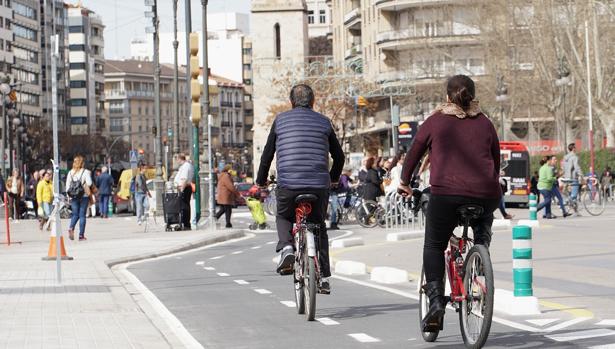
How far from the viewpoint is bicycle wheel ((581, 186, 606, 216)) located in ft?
143

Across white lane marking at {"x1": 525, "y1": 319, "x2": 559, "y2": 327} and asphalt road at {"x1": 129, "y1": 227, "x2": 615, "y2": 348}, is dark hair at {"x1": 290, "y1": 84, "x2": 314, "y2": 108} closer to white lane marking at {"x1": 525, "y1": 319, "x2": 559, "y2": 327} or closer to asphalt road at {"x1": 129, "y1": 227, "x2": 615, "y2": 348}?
asphalt road at {"x1": 129, "y1": 227, "x2": 615, "y2": 348}

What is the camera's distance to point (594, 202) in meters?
44.0

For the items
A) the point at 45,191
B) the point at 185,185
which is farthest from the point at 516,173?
the point at 185,185

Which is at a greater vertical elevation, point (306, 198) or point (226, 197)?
point (306, 198)

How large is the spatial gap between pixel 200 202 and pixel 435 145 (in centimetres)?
3143

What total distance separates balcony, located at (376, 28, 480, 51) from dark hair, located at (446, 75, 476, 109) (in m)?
66.1

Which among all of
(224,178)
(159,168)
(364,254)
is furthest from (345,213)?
(364,254)

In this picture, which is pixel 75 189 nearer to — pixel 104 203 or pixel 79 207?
pixel 79 207

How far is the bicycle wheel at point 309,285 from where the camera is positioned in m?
13.0

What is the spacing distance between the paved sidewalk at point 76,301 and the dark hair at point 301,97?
7.29ft

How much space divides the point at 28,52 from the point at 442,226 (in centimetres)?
17002

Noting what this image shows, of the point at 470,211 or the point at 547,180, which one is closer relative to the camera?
the point at 470,211

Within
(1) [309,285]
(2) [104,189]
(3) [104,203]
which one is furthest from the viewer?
(3) [104,203]

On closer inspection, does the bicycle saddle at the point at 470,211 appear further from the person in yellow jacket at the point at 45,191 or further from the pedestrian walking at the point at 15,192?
the pedestrian walking at the point at 15,192
